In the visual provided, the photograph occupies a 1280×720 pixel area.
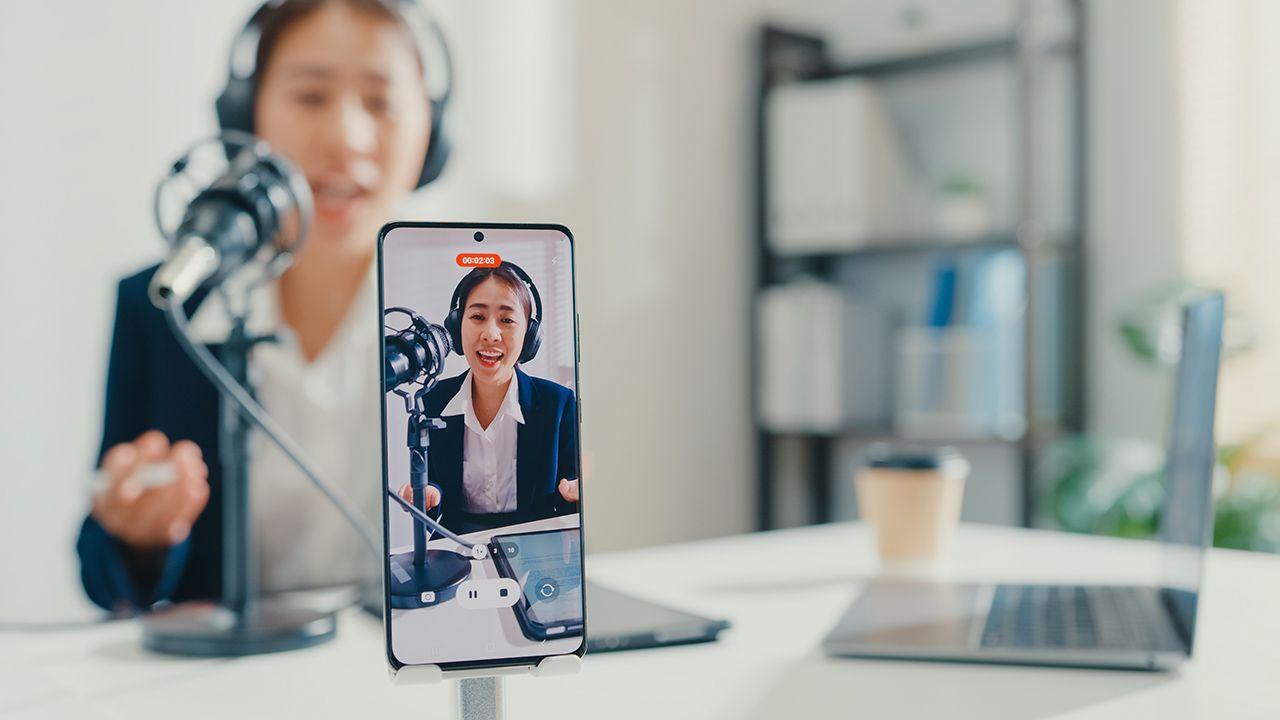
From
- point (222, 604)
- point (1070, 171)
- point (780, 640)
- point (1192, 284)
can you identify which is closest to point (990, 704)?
point (780, 640)

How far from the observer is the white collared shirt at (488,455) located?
50cm

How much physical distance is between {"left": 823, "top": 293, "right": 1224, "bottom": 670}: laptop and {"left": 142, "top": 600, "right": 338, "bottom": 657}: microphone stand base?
38 cm

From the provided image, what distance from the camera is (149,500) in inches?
46.4

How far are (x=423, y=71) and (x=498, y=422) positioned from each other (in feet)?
3.97

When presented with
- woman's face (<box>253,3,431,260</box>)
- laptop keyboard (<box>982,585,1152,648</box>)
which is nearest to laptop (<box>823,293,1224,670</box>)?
laptop keyboard (<box>982,585,1152,648</box>)

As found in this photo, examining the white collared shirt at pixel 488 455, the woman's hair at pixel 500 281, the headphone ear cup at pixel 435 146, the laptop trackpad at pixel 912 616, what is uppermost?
the headphone ear cup at pixel 435 146

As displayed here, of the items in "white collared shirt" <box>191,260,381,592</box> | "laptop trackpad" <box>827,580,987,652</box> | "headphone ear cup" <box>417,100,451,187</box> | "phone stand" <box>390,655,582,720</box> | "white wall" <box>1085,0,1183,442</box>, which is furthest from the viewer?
"white wall" <box>1085,0,1183,442</box>

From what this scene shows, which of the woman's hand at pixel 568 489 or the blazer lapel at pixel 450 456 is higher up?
the blazer lapel at pixel 450 456

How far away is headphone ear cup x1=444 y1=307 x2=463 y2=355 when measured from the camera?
19.7 inches

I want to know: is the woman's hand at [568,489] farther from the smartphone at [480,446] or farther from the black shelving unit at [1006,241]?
the black shelving unit at [1006,241]

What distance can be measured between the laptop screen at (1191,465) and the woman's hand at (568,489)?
433 millimetres

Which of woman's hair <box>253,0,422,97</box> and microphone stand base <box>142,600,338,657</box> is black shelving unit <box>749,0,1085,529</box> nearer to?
woman's hair <box>253,0,422,97</box>

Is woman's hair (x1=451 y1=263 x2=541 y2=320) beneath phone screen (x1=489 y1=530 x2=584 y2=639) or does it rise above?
above

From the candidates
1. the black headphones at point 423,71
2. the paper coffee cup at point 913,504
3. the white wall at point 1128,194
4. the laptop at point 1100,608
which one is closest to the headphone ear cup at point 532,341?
the laptop at point 1100,608
